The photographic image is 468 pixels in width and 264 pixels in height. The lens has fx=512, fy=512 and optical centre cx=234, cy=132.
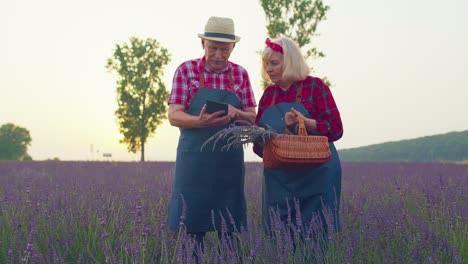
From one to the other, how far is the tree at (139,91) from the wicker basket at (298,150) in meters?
23.5

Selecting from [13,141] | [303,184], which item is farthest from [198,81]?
[13,141]

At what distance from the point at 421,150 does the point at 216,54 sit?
3006cm

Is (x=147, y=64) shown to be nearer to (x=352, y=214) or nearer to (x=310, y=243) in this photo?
(x=352, y=214)

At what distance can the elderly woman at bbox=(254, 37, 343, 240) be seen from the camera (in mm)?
2955

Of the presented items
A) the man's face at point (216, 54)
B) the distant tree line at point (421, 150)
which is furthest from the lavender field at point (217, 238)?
the distant tree line at point (421, 150)

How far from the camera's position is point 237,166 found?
3.32 meters

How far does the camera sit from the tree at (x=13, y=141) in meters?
43.4

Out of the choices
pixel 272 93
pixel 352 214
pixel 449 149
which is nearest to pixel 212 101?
pixel 272 93

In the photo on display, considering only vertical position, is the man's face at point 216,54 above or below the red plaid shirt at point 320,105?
above

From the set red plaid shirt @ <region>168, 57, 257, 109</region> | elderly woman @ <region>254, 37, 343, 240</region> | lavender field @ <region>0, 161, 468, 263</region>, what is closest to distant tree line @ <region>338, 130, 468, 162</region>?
lavender field @ <region>0, 161, 468, 263</region>

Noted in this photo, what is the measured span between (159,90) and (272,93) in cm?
2376

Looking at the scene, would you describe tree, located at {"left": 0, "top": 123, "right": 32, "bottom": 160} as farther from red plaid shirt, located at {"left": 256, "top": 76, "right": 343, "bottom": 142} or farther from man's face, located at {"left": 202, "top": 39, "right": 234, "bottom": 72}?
red plaid shirt, located at {"left": 256, "top": 76, "right": 343, "bottom": 142}

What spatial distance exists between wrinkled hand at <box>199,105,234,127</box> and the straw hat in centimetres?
49

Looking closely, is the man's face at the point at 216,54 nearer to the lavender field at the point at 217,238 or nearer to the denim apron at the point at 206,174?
the denim apron at the point at 206,174
